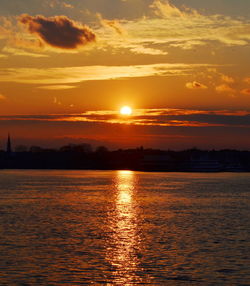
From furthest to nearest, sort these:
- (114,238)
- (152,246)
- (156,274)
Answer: (114,238) → (152,246) → (156,274)

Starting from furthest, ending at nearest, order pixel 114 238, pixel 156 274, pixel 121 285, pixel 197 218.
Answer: pixel 197 218, pixel 114 238, pixel 156 274, pixel 121 285

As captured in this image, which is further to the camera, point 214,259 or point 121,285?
point 214,259

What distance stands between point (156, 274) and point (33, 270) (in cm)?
662

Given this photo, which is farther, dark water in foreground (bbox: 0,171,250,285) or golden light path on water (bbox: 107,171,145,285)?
golden light path on water (bbox: 107,171,145,285)

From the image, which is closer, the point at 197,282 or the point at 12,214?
the point at 197,282

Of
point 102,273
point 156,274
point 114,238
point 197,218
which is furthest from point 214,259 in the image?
point 197,218

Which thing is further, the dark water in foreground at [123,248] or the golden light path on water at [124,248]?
the golden light path on water at [124,248]

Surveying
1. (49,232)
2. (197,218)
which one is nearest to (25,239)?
(49,232)

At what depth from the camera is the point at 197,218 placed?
186ft

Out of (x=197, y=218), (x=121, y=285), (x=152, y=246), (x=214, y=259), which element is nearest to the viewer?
(x=121, y=285)

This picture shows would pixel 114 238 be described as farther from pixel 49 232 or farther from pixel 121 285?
pixel 121 285

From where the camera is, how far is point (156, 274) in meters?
27.8

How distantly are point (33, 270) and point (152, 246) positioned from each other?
10.7 m

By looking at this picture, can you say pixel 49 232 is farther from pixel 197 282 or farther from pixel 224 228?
pixel 197 282
